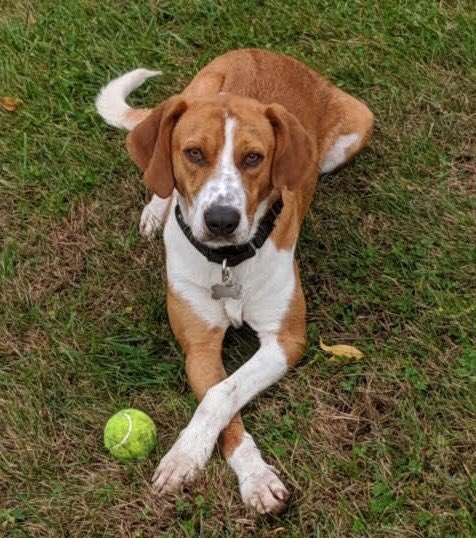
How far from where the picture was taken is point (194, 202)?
3.69 m

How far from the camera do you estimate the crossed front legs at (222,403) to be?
Answer: 141 inches

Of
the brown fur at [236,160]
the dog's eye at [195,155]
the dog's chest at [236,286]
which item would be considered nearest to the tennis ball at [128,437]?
the brown fur at [236,160]

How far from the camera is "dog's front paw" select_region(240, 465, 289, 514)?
138 inches

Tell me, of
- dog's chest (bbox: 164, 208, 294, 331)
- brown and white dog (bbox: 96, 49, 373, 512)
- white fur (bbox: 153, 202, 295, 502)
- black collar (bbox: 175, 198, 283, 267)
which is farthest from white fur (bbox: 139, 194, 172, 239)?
black collar (bbox: 175, 198, 283, 267)

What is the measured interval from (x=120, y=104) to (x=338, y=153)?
1273 millimetres

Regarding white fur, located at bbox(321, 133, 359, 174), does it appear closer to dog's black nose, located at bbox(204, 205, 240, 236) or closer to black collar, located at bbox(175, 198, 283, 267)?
black collar, located at bbox(175, 198, 283, 267)

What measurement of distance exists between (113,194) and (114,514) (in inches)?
80.2

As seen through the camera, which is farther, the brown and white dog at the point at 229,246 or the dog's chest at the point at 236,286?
the dog's chest at the point at 236,286

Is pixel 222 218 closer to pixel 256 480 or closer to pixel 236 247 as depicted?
pixel 236 247

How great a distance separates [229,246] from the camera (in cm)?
385

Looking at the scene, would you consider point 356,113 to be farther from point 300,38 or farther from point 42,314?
point 42,314

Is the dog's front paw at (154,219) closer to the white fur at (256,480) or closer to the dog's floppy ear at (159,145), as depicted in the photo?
the dog's floppy ear at (159,145)

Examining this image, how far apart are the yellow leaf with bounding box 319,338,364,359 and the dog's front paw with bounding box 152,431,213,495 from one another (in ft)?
2.68

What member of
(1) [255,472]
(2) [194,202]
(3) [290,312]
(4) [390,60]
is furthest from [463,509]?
(4) [390,60]
